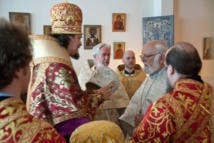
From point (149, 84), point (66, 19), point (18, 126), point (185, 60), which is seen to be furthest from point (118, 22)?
point (18, 126)

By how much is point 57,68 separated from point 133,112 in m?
0.85

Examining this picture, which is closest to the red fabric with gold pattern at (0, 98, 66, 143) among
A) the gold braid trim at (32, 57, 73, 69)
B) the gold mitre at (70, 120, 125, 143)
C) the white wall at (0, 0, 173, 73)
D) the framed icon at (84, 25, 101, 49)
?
the gold mitre at (70, 120, 125, 143)

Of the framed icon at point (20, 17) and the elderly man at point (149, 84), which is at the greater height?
the framed icon at point (20, 17)

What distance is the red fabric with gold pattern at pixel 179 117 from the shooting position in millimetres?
1249

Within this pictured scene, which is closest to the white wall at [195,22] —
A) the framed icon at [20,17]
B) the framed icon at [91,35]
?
the framed icon at [91,35]

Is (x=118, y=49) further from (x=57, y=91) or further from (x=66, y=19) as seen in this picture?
(x=57, y=91)

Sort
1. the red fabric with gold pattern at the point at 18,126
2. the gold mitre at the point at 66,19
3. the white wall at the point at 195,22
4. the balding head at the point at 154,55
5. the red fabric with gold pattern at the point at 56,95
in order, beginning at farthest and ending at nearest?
1. the white wall at the point at 195,22
2. the balding head at the point at 154,55
3. the gold mitre at the point at 66,19
4. the red fabric with gold pattern at the point at 56,95
5. the red fabric with gold pattern at the point at 18,126

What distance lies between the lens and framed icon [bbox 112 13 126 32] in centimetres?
495

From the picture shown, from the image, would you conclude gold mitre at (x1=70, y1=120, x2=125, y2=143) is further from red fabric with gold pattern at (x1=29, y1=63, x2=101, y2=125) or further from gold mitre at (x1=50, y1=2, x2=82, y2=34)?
gold mitre at (x1=50, y1=2, x2=82, y2=34)

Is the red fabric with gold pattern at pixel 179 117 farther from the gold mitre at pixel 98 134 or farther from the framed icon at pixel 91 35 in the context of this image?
the framed icon at pixel 91 35

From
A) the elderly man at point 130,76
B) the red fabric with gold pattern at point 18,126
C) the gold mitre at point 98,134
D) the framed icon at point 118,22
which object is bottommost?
the elderly man at point 130,76

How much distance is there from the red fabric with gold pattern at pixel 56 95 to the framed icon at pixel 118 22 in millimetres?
3371

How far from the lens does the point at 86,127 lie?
3.27ft

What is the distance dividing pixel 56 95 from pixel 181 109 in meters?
0.76
